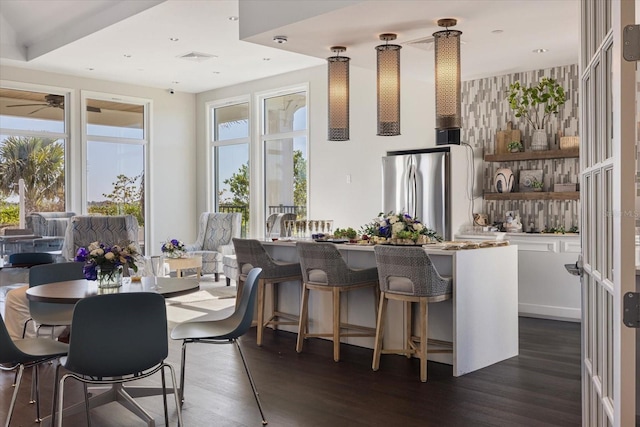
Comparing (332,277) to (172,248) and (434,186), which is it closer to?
(434,186)

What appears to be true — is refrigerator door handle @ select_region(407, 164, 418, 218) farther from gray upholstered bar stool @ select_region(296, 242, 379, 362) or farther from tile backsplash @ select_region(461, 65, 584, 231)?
gray upholstered bar stool @ select_region(296, 242, 379, 362)

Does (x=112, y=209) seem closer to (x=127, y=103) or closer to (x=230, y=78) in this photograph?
(x=127, y=103)

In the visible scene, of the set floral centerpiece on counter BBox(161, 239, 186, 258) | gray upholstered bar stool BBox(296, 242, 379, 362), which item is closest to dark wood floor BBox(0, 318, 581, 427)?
gray upholstered bar stool BBox(296, 242, 379, 362)

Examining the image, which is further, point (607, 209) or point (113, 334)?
point (113, 334)

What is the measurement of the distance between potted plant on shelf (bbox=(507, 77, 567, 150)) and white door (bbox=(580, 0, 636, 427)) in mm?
4495

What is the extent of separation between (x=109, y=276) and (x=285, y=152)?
6.10 metres

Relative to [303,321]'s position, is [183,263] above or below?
above

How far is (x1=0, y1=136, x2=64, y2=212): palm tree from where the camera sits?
8.97m

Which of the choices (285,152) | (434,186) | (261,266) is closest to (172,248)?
(285,152)

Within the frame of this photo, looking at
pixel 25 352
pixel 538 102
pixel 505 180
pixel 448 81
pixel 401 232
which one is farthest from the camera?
pixel 505 180

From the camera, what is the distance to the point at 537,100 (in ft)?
22.0

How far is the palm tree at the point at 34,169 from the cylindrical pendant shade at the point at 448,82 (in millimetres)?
6881

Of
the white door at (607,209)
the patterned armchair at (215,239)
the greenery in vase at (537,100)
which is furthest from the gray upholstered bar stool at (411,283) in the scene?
the patterned armchair at (215,239)

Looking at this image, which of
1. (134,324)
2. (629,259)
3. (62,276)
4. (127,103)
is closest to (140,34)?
(127,103)
